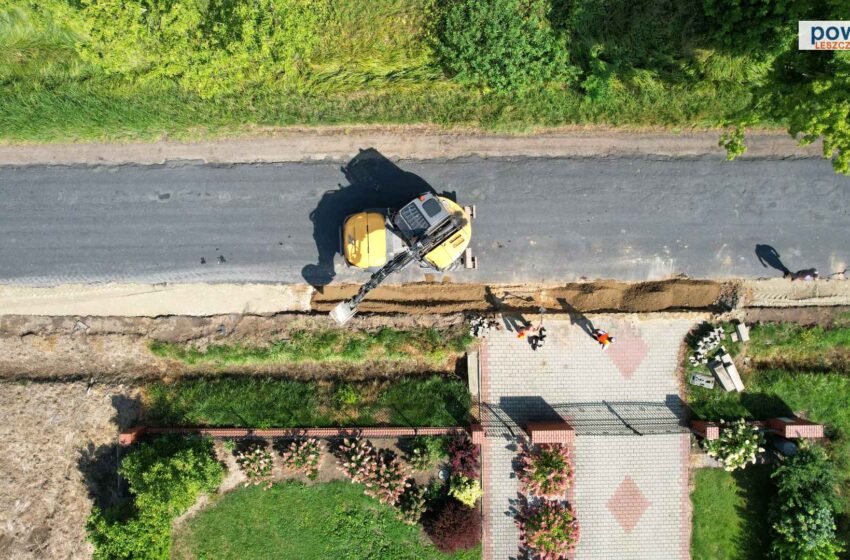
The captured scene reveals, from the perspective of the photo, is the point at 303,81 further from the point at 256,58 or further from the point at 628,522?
the point at 628,522

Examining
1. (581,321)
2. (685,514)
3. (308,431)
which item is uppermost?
(581,321)

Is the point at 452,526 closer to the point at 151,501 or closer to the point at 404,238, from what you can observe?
the point at 151,501

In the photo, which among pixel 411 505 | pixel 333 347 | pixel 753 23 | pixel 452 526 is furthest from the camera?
pixel 333 347

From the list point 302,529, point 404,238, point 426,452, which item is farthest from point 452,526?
point 404,238

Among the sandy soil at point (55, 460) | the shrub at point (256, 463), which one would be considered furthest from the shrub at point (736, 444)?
the sandy soil at point (55, 460)

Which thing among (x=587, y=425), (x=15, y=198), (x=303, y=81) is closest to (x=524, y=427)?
(x=587, y=425)

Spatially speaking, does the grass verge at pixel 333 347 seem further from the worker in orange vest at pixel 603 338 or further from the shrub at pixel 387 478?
the worker in orange vest at pixel 603 338

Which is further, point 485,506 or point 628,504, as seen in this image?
point 628,504
